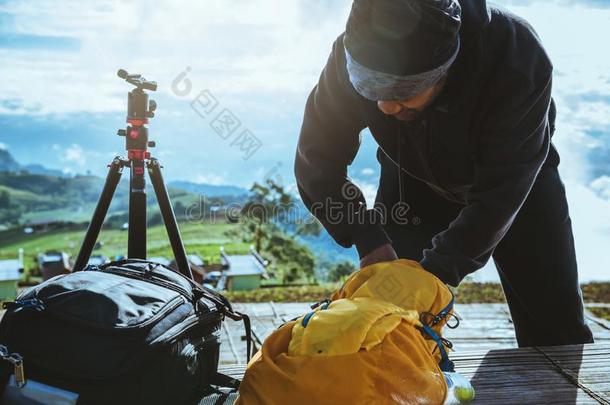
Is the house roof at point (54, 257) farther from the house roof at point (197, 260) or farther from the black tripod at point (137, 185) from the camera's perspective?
the black tripod at point (137, 185)

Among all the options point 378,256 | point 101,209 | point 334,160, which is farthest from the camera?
point 101,209

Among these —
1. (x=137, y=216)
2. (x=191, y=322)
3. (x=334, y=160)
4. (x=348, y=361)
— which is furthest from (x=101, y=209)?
(x=348, y=361)

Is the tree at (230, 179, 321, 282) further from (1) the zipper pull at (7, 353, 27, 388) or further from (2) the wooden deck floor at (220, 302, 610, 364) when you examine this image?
(1) the zipper pull at (7, 353, 27, 388)

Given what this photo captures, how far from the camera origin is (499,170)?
83.0 inches

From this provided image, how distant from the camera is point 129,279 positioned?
190cm

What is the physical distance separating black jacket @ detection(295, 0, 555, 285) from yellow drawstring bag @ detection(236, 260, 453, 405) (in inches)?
21.3

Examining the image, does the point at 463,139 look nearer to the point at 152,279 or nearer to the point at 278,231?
the point at 152,279

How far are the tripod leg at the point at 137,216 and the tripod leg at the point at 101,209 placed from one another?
96mm

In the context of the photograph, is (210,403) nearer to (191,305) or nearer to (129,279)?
(191,305)

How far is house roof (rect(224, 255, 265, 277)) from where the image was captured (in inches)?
213

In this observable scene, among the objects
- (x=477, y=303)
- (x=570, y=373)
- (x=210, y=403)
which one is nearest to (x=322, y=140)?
(x=210, y=403)

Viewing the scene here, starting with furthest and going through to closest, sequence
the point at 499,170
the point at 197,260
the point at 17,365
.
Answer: the point at 197,260, the point at 499,170, the point at 17,365

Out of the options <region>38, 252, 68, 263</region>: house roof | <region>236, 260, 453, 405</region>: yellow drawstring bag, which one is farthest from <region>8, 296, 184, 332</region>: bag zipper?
<region>38, 252, 68, 263</region>: house roof

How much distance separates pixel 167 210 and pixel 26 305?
1.60 meters
